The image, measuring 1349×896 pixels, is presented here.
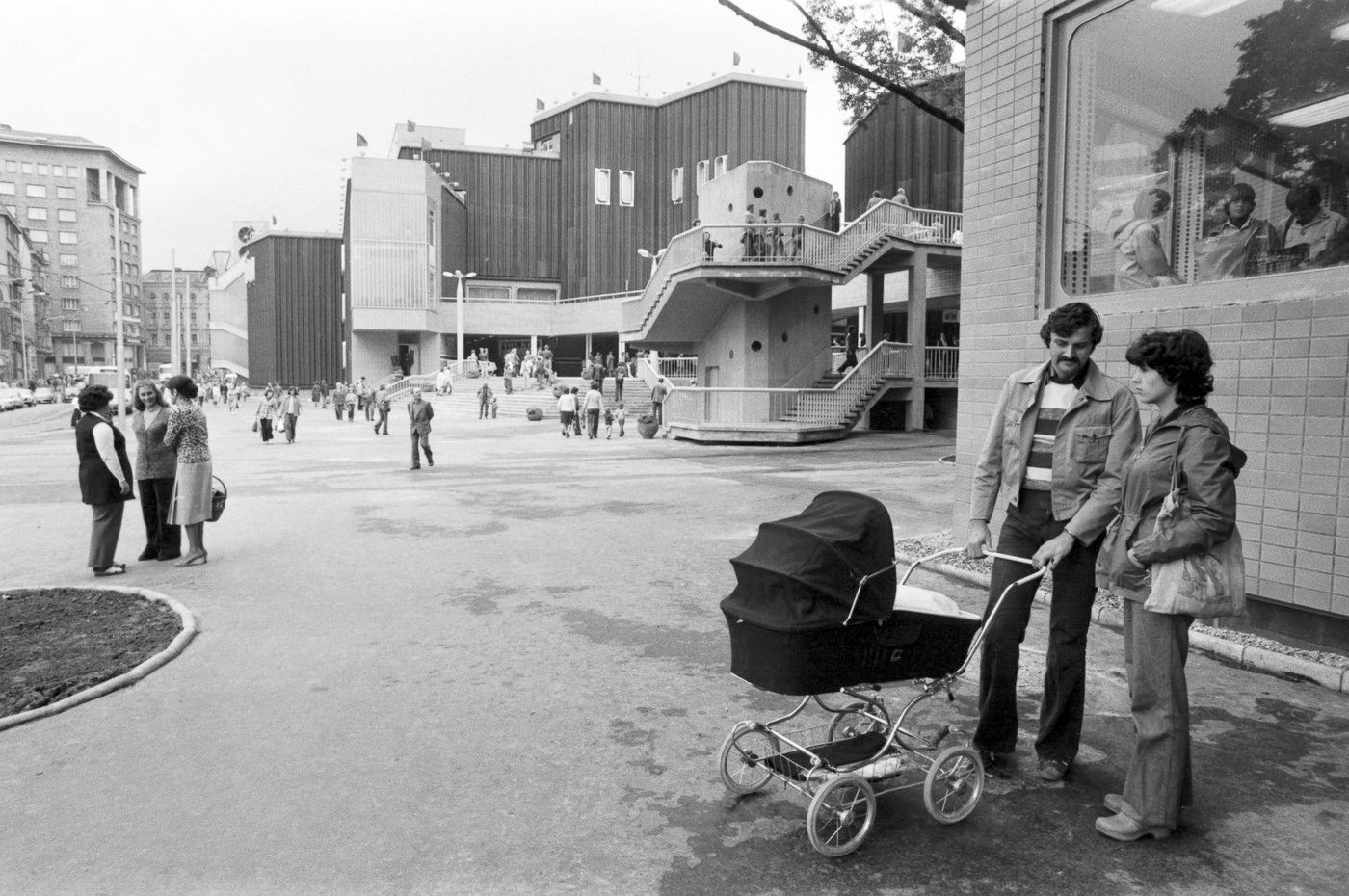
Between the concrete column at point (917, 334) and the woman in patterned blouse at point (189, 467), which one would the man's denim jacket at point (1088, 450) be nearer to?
the woman in patterned blouse at point (189, 467)

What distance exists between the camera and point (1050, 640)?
13.5ft

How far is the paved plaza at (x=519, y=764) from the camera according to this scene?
3383 mm

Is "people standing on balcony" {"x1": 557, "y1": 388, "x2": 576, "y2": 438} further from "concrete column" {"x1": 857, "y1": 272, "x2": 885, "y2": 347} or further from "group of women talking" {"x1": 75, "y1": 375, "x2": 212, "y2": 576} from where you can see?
"group of women talking" {"x1": 75, "y1": 375, "x2": 212, "y2": 576}

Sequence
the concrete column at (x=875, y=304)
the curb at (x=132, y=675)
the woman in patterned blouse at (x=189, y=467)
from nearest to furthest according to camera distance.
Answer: the curb at (x=132, y=675) → the woman in patterned blouse at (x=189, y=467) → the concrete column at (x=875, y=304)

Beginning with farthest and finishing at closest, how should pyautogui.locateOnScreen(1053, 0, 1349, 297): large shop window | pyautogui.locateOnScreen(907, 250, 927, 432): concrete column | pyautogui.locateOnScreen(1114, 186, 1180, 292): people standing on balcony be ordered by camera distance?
pyautogui.locateOnScreen(907, 250, 927, 432): concrete column → pyautogui.locateOnScreen(1114, 186, 1180, 292): people standing on balcony → pyautogui.locateOnScreen(1053, 0, 1349, 297): large shop window

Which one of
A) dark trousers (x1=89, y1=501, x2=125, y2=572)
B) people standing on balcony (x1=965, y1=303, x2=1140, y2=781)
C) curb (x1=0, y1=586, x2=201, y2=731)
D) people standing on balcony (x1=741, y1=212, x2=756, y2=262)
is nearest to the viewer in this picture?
people standing on balcony (x1=965, y1=303, x2=1140, y2=781)

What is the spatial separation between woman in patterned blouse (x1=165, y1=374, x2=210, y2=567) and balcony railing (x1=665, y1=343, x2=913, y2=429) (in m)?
16.6

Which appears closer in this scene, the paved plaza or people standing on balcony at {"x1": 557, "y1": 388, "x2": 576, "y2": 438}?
the paved plaza

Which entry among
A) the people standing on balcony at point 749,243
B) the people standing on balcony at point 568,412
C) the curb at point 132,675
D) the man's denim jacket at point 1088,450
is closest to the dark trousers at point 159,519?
the curb at point 132,675

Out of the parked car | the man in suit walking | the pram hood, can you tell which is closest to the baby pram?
the pram hood

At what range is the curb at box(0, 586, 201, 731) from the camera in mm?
4840

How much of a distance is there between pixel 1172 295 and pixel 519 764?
19.2 feet

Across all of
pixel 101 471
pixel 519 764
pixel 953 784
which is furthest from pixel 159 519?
pixel 953 784

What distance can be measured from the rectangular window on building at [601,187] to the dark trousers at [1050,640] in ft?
188
